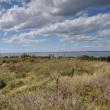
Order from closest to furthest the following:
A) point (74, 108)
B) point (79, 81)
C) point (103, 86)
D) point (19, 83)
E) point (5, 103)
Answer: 1. point (74, 108)
2. point (5, 103)
3. point (103, 86)
4. point (79, 81)
5. point (19, 83)

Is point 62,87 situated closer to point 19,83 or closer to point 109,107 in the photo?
point 109,107

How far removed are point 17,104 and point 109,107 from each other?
3.05 m

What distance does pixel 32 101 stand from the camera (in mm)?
6758

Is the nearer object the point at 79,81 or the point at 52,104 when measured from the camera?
the point at 52,104

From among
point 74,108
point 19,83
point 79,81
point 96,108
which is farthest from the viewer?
point 19,83

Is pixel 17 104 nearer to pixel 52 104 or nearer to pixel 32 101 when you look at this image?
pixel 32 101

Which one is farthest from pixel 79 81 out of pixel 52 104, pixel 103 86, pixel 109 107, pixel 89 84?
pixel 52 104

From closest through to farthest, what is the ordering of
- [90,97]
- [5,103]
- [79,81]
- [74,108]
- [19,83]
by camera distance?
1. [74,108]
2. [5,103]
3. [90,97]
4. [79,81]
5. [19,83]

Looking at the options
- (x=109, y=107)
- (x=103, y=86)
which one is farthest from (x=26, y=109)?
(x=103, y=86)

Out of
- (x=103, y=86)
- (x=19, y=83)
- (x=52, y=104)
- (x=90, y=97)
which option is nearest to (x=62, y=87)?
(x=90, y=97)

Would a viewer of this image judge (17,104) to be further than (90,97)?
No

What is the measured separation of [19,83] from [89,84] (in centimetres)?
680

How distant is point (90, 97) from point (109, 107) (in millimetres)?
1392

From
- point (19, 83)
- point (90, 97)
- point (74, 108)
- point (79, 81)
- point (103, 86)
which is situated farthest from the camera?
point (19, 83)
